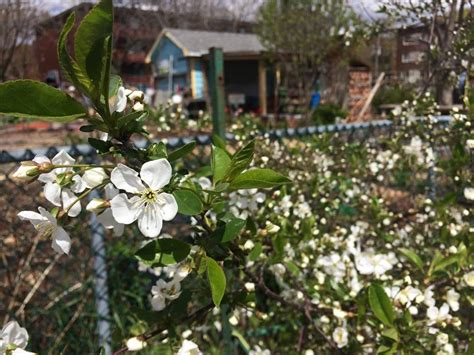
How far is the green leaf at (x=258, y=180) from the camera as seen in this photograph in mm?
768

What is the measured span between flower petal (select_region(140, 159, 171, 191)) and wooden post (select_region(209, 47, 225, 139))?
119cm

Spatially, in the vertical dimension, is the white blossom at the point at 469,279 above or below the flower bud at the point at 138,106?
below

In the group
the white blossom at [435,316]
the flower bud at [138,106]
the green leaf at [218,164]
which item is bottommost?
the white blossom at [435,316]

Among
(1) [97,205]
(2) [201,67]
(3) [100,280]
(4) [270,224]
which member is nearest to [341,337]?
(4) [270,224]

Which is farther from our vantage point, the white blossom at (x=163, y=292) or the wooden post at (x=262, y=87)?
the wooden post at (x=262, y=87)

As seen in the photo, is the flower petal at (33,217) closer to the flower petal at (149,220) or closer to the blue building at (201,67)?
the flower petal at (149,220)

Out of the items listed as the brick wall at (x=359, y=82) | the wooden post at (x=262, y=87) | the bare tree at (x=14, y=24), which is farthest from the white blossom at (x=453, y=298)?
the wooden post at (x=262, y=87)

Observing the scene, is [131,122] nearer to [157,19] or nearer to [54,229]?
[54,229]

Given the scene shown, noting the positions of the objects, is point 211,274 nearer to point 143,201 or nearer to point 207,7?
point 143,201

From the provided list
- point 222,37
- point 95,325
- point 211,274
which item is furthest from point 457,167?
point 222,37

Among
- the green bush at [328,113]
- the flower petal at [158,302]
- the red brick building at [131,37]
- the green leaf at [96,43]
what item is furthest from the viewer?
the green bush at [328,113]

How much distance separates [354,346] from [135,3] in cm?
1240

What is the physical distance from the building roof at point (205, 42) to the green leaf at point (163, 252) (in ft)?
52.7

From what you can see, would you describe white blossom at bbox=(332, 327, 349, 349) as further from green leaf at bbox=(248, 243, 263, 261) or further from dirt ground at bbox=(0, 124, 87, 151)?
dirt ground at bbox=(0, 124, 87, 151)
